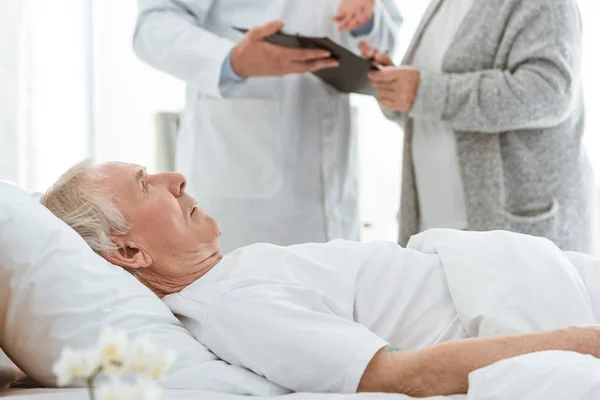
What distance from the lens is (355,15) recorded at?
2219mm

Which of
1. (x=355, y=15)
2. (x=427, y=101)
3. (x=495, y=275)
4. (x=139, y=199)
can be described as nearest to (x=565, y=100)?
(x=427, y=101)

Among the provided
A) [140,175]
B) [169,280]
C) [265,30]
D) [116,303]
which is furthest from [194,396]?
[265,30]

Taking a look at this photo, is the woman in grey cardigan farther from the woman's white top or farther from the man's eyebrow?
the man's eyebrow

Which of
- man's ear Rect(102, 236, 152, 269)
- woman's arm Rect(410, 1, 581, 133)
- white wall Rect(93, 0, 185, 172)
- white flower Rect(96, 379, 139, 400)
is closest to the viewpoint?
white flower Rect(96, 379, 139, 400)

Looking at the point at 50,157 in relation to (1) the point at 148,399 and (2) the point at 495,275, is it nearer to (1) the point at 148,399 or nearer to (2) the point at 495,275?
(2) the point at 495,275

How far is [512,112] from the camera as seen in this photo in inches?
76.8

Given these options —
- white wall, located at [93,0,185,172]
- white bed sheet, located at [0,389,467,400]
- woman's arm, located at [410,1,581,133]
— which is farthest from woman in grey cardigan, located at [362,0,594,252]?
white wall, located at [93,0,185,172]

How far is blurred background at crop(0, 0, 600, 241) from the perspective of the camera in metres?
2.67

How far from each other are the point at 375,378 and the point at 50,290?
1.59ft

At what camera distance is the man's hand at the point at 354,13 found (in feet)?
7.25

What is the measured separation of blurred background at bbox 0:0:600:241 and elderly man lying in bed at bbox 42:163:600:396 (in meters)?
1.35

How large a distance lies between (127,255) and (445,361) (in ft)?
1.88

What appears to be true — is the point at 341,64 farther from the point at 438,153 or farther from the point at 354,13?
the point at 438,153

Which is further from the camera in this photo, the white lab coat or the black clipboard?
the white lab coat
